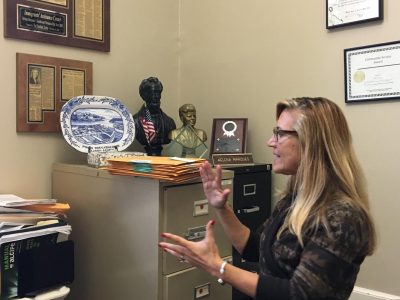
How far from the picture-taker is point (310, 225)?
119cm

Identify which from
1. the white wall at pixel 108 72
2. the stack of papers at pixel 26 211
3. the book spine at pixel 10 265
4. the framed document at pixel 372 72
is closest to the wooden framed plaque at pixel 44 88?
the white wall at pixel 108 72

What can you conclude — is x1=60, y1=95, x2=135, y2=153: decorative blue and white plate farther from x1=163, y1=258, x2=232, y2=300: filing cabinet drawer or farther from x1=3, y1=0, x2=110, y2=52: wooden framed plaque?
x1=163, y1=258, x2=232, y2=300: filing cabinet drawer

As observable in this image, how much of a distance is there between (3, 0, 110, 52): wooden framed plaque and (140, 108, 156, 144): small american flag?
1.47 feet

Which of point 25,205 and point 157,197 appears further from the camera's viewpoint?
point 25,205

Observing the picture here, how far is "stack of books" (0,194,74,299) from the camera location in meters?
1.64

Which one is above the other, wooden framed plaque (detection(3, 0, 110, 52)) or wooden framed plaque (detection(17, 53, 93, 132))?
wooden framed plaque (detection(3, 0, 110, 52))

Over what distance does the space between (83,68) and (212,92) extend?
2.64 feet

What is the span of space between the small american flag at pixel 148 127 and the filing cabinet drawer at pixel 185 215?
1.97ft

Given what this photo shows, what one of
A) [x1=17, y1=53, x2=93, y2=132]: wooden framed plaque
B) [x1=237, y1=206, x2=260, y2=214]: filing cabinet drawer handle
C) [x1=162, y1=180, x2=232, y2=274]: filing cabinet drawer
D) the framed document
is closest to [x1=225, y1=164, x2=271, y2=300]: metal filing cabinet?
[x1=237, y1=206, x2=260, y2=214]: filing cabinet drawer handle

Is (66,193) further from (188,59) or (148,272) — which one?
(188,59)

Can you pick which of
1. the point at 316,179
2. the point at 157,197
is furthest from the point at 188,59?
the point at 316,179

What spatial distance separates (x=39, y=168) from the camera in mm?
2201

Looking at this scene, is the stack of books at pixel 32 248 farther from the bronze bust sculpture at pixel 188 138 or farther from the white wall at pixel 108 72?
the bronze bust sculpture at pixel 188 138

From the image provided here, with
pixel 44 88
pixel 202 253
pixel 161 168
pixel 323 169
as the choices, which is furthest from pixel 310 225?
pixel 44 88
